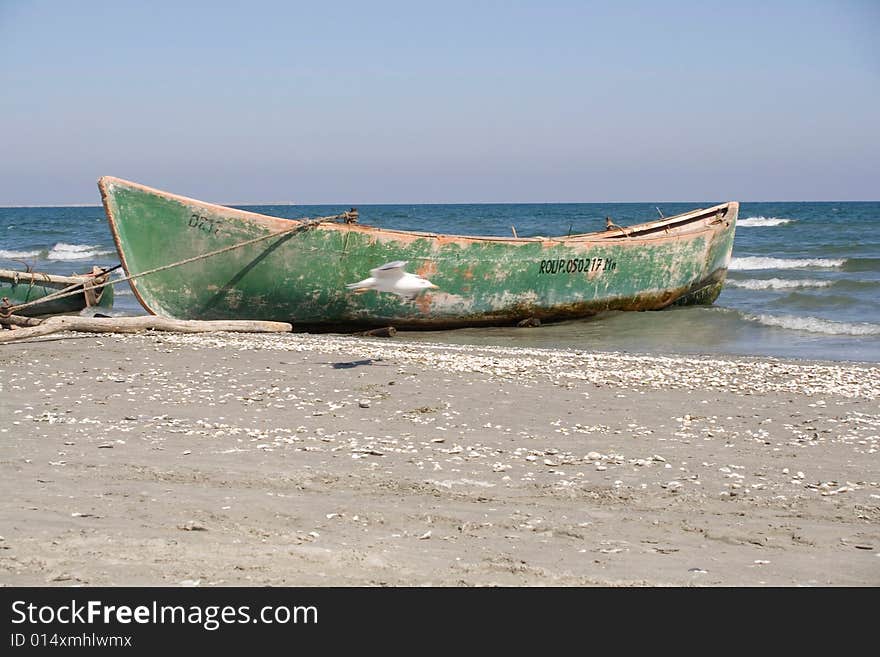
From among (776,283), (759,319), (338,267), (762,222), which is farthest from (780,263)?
(762,222)

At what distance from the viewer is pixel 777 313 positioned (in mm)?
15664

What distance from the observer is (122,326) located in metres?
10.1

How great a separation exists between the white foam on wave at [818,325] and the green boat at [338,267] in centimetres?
196

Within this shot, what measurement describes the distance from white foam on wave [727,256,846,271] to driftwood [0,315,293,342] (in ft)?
54.6

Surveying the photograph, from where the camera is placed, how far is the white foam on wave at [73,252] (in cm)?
3151

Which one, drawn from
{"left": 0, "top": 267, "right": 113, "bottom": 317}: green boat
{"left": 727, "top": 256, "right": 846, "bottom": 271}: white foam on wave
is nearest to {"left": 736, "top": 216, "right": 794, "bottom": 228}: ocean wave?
{"left": 727, "top": 256, "right": 846, "bottom": 271}: white foam on wave

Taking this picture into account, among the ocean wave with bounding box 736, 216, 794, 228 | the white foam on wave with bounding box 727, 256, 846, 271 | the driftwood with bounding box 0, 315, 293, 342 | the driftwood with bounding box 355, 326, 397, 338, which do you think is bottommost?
the driftwood with bounding box 355, 326, 397, 338

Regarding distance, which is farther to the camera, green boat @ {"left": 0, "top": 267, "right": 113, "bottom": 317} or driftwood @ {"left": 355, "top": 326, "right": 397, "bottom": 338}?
green boat @ {"left": 0, "top": 267, "right": 113, "bottom": 317}

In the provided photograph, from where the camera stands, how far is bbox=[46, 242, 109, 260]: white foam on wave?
103 feet

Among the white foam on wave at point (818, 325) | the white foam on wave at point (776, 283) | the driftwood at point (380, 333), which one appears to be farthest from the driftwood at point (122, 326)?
the white foam on wave at point (776, 283)

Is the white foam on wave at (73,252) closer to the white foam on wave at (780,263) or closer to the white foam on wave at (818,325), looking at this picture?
the white foam on wave at (780,263)

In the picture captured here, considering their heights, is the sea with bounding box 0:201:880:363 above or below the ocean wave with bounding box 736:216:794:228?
below

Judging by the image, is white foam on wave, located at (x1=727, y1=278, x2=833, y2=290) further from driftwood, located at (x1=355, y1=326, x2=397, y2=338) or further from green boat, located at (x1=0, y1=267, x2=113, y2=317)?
green boat, located at (x1=0, y1=267, x2=113, y2=317)

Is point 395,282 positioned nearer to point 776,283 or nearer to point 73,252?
point 776,283
